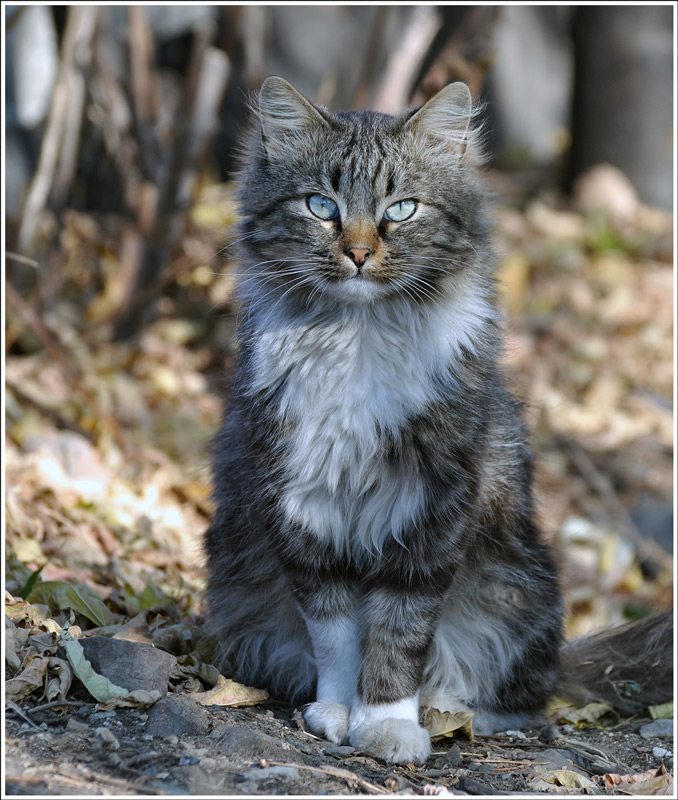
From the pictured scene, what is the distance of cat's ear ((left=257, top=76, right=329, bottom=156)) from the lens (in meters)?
3.01

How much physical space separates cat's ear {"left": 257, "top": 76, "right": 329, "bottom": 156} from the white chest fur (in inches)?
24.6

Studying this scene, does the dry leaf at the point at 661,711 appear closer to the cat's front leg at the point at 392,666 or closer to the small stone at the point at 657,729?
the small stone at the point at 657,729

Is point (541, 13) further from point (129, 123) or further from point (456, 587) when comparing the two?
point (456, 587)

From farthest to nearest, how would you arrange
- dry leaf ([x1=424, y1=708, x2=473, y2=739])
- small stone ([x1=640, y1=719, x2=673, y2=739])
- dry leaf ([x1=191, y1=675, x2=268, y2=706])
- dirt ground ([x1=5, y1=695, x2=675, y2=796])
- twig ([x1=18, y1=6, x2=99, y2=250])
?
1. twig ([x1=18, y1=6, x2=99, y2=250])
2. small stone ([x1=640, y1=719, x2=673, y2=739])
3. dry leaf ([x1=424, y1=708, x2=473, y2=739])
4. dry leaf ([x1=191, y1=675, x2=268, y2=706])
5. dirt ground ([x1=5, y1=695, x2=675, y2=796])

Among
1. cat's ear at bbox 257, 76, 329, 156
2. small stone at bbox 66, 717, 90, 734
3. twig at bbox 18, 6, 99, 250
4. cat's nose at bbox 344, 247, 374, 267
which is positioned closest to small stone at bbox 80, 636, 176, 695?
small stone at bbox 66, 717, 90, 734

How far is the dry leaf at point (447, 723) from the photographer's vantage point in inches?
120

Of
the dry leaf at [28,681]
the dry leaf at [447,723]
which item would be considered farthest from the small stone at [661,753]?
the dry leaf at [28,681]

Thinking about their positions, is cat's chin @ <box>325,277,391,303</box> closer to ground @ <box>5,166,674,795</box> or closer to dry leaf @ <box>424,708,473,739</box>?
ground @ <box>5,166,674,795</box>

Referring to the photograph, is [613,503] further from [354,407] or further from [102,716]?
[102,716]

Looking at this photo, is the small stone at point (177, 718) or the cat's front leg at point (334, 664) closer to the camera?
the small stone at point (177, 718)

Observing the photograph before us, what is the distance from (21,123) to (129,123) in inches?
30.2

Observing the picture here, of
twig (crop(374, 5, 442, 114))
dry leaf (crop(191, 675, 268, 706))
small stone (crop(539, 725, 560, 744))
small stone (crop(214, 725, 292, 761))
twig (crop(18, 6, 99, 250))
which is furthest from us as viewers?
twig (crop(374, 5, 442, 114))

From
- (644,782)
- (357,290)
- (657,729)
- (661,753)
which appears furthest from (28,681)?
(657,729)

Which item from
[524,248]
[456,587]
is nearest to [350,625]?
[456,587]
